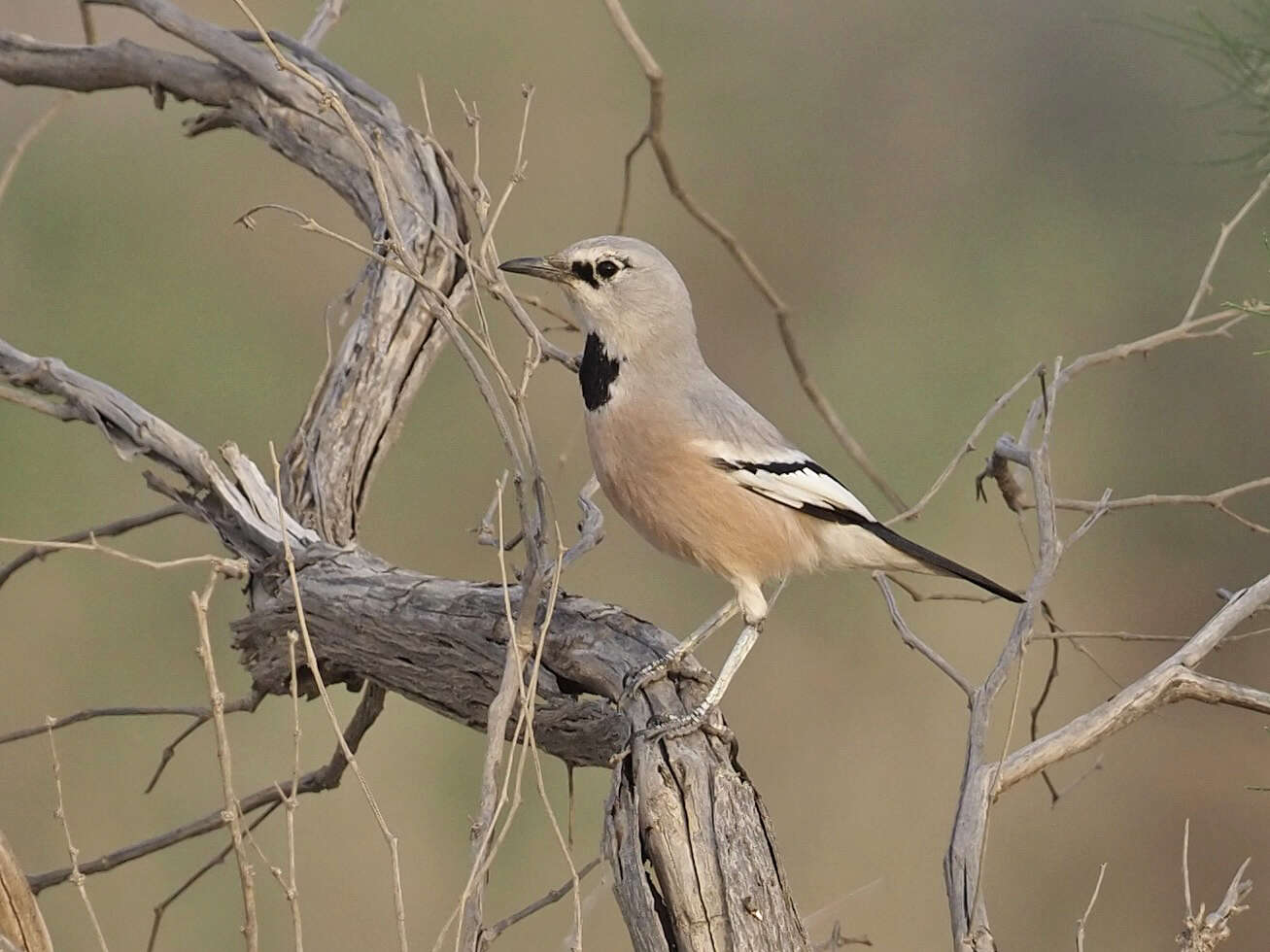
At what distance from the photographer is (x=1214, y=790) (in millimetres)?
7355

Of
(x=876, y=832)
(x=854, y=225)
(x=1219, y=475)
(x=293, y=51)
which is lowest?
(x=876, y=832)

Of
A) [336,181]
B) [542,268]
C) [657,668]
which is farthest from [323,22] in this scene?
[657,668]

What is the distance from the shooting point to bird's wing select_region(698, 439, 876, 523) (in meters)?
3.00

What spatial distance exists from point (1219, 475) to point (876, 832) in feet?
8.94

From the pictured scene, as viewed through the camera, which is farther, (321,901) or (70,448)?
(70,448)

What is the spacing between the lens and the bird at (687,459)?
296cm

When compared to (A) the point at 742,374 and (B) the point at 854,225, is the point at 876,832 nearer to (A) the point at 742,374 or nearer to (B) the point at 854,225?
(A) the point at 742,374

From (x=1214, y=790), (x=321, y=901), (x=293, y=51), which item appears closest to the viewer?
(x=293, y=51)

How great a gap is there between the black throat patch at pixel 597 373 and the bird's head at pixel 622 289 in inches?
0.8

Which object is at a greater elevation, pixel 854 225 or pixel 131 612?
pixel 854 225

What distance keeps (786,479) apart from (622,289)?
1.75 feet

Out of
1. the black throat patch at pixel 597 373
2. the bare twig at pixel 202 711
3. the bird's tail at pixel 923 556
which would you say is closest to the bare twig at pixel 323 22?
the black throat patch at pixel 597 373

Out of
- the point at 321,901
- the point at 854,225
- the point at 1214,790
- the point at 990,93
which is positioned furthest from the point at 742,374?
the point at 321,901

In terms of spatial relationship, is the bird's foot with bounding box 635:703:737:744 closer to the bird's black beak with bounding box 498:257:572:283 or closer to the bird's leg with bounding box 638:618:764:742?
the bird's leg with bounding box 638:618:764:742
